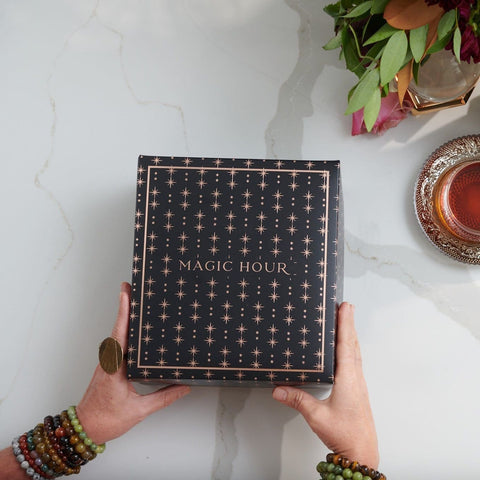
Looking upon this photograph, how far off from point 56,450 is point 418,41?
0.70 m

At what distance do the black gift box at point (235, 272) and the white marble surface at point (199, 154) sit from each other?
7.2 inches

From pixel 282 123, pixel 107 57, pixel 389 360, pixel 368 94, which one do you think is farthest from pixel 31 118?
pixel 389 360

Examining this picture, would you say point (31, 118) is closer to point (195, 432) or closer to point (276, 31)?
point (276, 31)

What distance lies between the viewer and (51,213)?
33.6 inches

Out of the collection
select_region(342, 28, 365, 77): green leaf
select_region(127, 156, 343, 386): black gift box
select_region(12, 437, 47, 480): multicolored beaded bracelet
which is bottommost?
select_region(12, 437, 47, 480): multicolored beaded bracelet

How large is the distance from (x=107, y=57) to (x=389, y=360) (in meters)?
0.68

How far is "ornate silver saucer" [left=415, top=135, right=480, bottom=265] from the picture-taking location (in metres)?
0.78

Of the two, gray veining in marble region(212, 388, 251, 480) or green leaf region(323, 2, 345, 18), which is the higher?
green leaf region(323, 2, 345, 18)

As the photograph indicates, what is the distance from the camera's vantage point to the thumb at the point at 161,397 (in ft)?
2.34

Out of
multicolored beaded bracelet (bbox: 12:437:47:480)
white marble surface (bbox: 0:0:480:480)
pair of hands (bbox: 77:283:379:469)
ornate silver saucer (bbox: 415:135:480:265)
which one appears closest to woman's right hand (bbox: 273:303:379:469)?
pair of hands (bbox: 77:283:379:469)

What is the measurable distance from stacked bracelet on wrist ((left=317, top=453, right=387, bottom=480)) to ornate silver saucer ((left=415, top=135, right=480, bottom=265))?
0.35 metres

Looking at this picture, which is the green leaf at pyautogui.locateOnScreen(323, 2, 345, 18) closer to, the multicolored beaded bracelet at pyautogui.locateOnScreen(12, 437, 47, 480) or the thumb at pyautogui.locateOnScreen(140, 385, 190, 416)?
the thumb at pyautogui.locateOnScreen(140, 385, 190, 416)

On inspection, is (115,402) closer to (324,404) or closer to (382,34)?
(324,404)

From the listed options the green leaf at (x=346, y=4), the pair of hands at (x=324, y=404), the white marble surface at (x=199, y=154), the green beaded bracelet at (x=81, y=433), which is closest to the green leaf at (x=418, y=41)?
the green leaf at (x=346, y=4)
